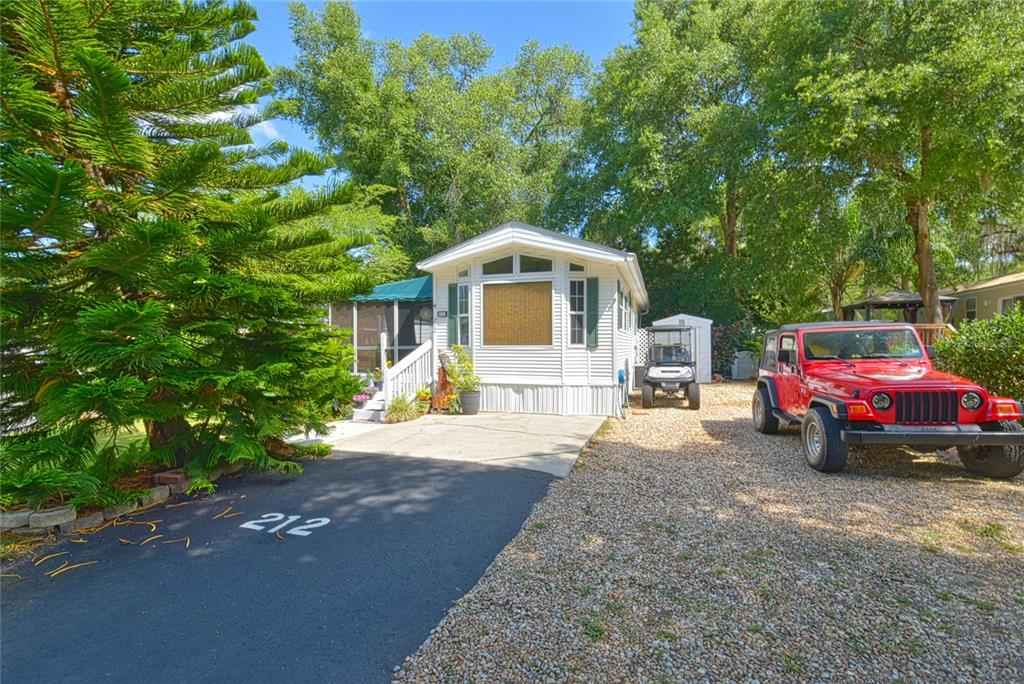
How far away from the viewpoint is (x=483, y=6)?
10.3 meters

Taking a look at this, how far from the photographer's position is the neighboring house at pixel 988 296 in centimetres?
1502

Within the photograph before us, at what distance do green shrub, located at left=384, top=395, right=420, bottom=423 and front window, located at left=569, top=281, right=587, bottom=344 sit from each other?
326 cm

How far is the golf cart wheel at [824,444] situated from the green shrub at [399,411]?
6.08m

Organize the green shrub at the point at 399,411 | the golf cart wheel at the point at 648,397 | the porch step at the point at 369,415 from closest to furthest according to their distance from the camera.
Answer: the green shrub at the point at 399,411 → the porch step at the point at 369,415 → the golf cart wheel at the point at 648,397

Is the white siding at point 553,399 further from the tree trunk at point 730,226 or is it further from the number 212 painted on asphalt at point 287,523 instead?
the tree trunk at point 730,226

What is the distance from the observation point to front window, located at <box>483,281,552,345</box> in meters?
9.27

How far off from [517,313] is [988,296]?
1774cm

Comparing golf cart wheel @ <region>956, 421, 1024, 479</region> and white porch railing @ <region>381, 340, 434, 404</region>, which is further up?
white porch railing @ <region>381, 340, 434, 404</region>

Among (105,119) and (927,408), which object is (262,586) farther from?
(927,408)

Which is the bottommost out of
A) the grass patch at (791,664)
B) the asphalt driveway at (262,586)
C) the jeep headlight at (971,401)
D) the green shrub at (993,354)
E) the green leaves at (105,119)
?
the grass patch at (791,664)

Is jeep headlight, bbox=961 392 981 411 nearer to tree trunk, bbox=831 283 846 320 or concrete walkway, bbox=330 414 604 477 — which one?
concrete walkway, bbox=330 414 604 477

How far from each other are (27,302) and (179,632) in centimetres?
244

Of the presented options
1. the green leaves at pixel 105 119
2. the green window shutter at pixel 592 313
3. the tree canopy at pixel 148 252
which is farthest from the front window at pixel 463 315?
the green leaves at pixel 105 119

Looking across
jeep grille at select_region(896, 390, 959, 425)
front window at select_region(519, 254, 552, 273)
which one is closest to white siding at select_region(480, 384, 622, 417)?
front window at select_region(519, 254, 552, 273)
